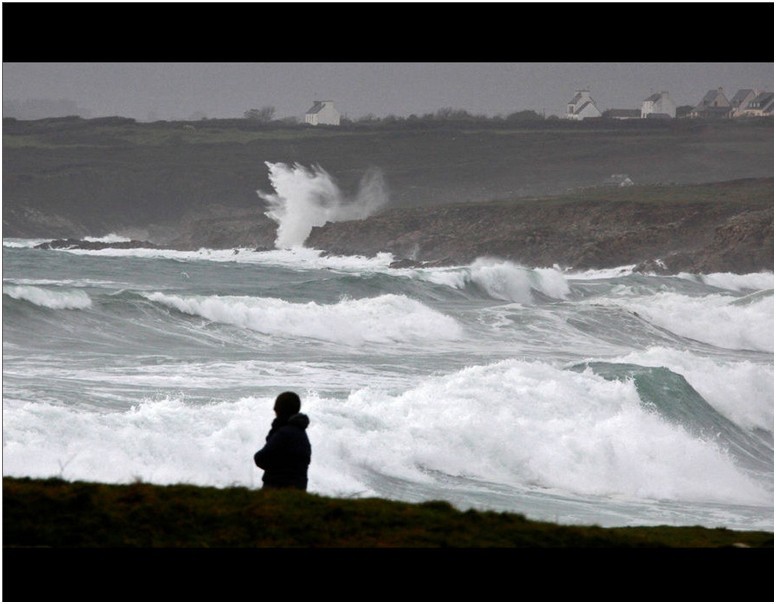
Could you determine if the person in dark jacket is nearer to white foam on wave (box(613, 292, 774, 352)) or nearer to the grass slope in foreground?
the grass slope in foreground

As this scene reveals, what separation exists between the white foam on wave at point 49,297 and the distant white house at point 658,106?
101445 millimetres

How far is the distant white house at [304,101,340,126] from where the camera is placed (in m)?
125

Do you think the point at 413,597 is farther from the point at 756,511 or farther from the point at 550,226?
the point at 550,226

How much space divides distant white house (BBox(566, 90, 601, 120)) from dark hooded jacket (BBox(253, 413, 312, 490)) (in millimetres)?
121962

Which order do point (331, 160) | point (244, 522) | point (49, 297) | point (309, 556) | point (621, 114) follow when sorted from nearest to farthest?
point (309, 556) → point (244, 522) → point (49, 297) → point (331, 160) → point (621, 114)

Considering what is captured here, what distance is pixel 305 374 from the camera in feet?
81.0

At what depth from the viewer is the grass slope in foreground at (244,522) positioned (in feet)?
26.7

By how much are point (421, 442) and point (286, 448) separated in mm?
9091

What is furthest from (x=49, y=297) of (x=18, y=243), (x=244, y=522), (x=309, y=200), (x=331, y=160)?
(x=331, y=160)

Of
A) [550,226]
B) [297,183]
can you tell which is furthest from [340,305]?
[297,183]

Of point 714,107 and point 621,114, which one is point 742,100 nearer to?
point 714,107

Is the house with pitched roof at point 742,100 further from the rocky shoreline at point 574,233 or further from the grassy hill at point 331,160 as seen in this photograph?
the rocky shoreline at point 574,233

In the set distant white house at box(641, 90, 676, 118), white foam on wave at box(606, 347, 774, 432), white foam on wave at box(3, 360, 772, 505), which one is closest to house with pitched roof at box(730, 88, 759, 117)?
distant white house at box(641, 90, 676, 118)

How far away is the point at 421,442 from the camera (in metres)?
18.1
